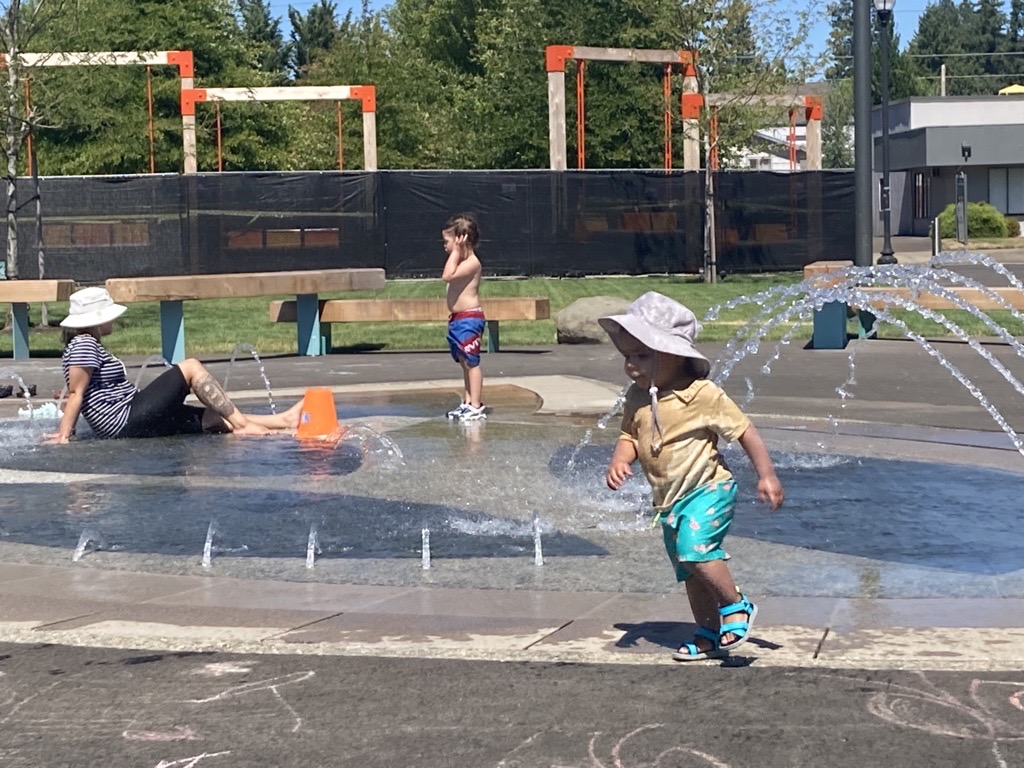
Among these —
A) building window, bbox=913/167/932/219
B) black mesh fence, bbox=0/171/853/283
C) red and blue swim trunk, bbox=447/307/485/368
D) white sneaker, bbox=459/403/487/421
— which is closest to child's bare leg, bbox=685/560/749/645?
white sneaker, bbox=459/403/487/421

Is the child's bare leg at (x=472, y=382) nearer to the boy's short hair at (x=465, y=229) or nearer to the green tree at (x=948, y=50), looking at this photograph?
the boy's short hair at (x=465, y=229)

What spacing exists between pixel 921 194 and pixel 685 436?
209ft

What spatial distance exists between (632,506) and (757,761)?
159 inches

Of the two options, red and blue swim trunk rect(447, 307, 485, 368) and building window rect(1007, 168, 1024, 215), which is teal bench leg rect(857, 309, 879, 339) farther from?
building window rect(1007, 168, 1024, 215)

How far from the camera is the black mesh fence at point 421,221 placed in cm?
2769

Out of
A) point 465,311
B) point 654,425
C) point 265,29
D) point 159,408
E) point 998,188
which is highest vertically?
point 265,29

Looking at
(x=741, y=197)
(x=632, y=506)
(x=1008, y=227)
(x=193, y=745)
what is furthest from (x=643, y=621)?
(x=1008, y=227)

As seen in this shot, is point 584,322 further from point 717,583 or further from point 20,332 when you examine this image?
point 717,583

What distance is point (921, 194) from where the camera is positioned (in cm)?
6625

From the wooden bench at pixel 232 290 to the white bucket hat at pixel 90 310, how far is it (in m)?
5.73

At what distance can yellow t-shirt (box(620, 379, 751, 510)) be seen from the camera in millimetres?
5293

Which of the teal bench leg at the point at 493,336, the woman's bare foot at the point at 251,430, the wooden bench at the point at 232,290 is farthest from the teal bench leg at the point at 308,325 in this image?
the woman's bare foot at the point at 251,430

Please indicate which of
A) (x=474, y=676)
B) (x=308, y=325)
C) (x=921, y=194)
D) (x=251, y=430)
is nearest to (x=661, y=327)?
(x=474, y=676)

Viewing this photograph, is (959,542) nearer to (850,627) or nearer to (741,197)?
(850,627)
